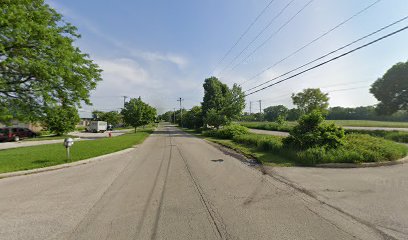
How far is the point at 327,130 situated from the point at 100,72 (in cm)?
1429

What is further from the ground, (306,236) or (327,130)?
(327,130)

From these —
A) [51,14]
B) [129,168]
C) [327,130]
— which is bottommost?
[129,168]

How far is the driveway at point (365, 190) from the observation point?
423 cm

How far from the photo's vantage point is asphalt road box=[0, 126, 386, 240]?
12.4 feet

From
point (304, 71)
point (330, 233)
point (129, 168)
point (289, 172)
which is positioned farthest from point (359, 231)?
point (304, 71)

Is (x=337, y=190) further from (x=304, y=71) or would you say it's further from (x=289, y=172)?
(x=304, y=71)

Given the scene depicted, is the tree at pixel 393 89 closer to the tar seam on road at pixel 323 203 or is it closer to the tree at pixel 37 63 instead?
the tar seam on road at pixel 323 203

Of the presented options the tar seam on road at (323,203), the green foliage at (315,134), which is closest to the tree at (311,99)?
the green foliage at (315,134)

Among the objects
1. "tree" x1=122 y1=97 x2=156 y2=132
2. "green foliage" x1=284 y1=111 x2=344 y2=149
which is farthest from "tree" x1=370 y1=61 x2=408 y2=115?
"tree" x1=122 y1=97 x2=156 y2=132

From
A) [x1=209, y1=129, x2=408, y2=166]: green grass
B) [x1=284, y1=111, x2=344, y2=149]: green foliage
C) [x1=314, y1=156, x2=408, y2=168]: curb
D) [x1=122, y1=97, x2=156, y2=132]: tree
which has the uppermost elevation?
[x1=122, y1=97, x2=156, y2=132]: tree

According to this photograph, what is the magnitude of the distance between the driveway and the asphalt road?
394mm

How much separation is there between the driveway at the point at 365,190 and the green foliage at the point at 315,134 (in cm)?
253

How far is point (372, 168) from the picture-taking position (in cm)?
Result: 872

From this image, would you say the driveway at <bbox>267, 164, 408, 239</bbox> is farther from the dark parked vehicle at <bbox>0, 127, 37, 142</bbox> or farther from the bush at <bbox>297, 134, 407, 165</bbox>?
the dark parked vehicle at <bbox>0, 127, 37, 142</bbox>
